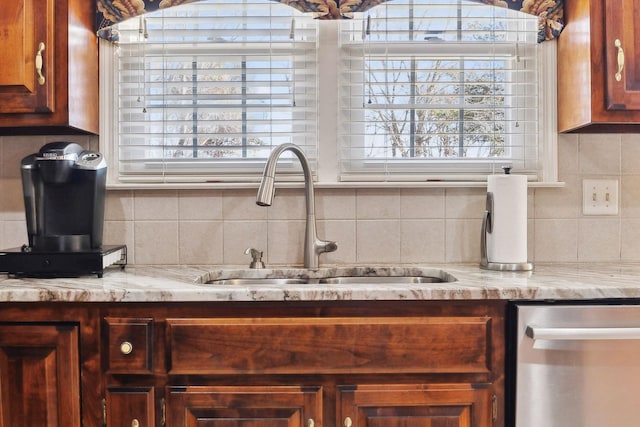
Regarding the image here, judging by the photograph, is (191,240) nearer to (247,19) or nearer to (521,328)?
(247,19)

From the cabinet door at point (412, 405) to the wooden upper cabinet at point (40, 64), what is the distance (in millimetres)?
1186

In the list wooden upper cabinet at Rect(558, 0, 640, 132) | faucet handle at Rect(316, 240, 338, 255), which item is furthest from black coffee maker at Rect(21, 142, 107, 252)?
wooden upper cabinet at Rect(558, 0, 640, 132)

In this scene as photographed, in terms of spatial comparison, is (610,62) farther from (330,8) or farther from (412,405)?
(412,405)

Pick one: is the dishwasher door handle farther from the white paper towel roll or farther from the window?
the window

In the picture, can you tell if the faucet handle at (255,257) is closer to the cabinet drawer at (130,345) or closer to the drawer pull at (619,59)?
the cabinet drawer at (130,345)

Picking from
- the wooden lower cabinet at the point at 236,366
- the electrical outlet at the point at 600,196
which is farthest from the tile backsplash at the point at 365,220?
the wooden lower cabinet at the point at 236,366

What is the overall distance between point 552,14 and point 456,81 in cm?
38

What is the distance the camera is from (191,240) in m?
1.87

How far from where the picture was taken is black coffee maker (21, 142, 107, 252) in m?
1.55

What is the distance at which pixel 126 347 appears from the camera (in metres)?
1.30

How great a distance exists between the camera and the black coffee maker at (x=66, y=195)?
1.55m

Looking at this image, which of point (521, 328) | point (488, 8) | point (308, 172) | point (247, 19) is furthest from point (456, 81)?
point (521, 328)

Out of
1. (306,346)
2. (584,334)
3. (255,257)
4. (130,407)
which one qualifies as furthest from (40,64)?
(584,334)

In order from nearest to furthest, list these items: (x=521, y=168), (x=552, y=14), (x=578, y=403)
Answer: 1. (x=578, y=403)
2. (x=552, y=14)
3. (x=521, y=168)
